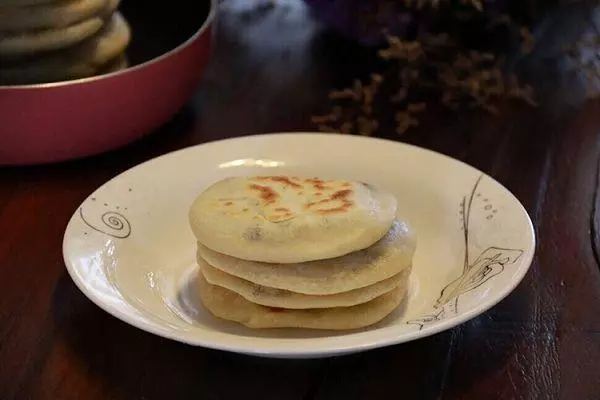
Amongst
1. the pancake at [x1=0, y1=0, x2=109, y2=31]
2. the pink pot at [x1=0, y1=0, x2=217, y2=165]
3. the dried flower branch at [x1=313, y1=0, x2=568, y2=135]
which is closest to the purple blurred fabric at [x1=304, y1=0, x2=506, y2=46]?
the dried flower branch at [x1=313, y1=0, x2=568, y2=135]

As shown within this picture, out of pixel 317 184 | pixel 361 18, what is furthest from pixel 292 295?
pixel 361 18

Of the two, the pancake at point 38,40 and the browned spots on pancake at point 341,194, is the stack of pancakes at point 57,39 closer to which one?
the pancake at point 38,40

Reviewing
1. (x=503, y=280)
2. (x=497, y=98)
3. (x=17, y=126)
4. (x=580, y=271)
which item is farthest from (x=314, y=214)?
(x=497, y=98)

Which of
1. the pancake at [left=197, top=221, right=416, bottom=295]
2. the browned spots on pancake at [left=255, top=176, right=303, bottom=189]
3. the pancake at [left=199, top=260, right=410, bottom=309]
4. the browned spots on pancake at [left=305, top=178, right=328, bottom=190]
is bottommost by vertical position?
the pancake at [left=199, top=260, right=410, bottom=309]

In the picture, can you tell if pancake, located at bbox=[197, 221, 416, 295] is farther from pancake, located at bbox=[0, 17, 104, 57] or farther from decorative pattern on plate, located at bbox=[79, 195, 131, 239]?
pancake, located at bbox=[0, 17, 104, 57]

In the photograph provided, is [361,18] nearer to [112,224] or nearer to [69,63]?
[69,63]

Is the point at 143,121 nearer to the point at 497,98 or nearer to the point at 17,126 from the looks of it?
the point at 17,126

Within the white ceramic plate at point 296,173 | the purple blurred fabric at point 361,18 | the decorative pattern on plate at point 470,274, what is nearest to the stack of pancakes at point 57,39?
the white ceramic plate at point 296,173

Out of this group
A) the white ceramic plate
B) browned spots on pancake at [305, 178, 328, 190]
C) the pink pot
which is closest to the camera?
the white ceramic plate
